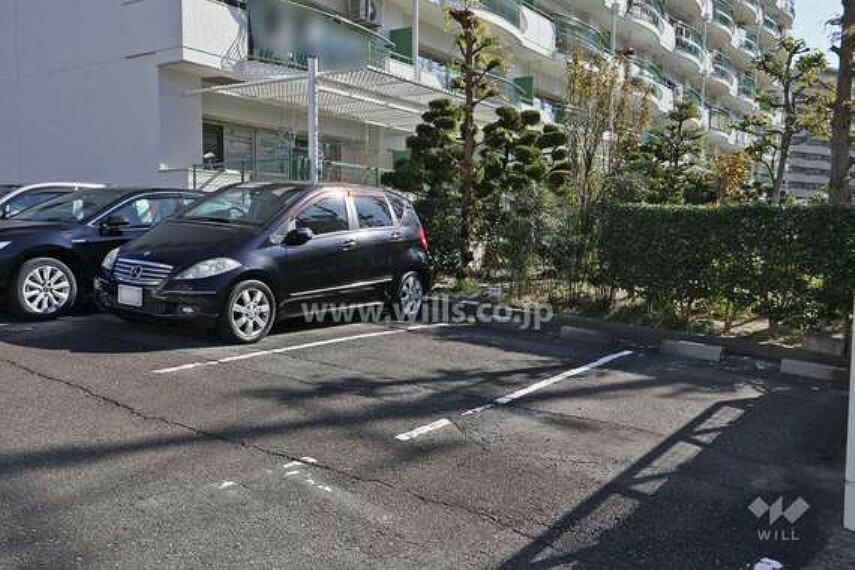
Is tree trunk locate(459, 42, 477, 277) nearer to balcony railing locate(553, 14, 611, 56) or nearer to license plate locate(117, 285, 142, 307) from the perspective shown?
license plate locate(117, 285, 142, 307)

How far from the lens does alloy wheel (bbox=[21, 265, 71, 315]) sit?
7.35m

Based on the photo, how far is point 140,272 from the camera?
670cm

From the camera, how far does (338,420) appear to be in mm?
4730

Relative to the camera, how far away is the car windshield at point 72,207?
810cm

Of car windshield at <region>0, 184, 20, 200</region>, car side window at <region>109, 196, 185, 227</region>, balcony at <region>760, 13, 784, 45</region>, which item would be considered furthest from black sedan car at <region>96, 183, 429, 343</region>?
balcony at <region>760, 13, 784, 45</region>

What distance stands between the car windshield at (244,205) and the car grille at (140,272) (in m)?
0.98

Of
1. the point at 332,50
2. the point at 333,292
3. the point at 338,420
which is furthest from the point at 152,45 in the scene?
the point at 338,420

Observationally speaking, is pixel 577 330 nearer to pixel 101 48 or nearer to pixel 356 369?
pixel 356 369

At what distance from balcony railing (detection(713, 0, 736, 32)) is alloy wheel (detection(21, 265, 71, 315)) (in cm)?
4087

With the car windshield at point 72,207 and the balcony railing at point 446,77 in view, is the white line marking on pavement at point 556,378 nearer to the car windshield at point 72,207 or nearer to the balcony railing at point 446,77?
the car windshield at point 72,207

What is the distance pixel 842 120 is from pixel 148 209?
1026 centimetres

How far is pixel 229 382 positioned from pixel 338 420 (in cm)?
123

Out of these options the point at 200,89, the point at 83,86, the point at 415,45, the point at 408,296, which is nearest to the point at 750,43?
the point at 415,45

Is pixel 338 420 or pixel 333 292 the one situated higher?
pixel 333 292
